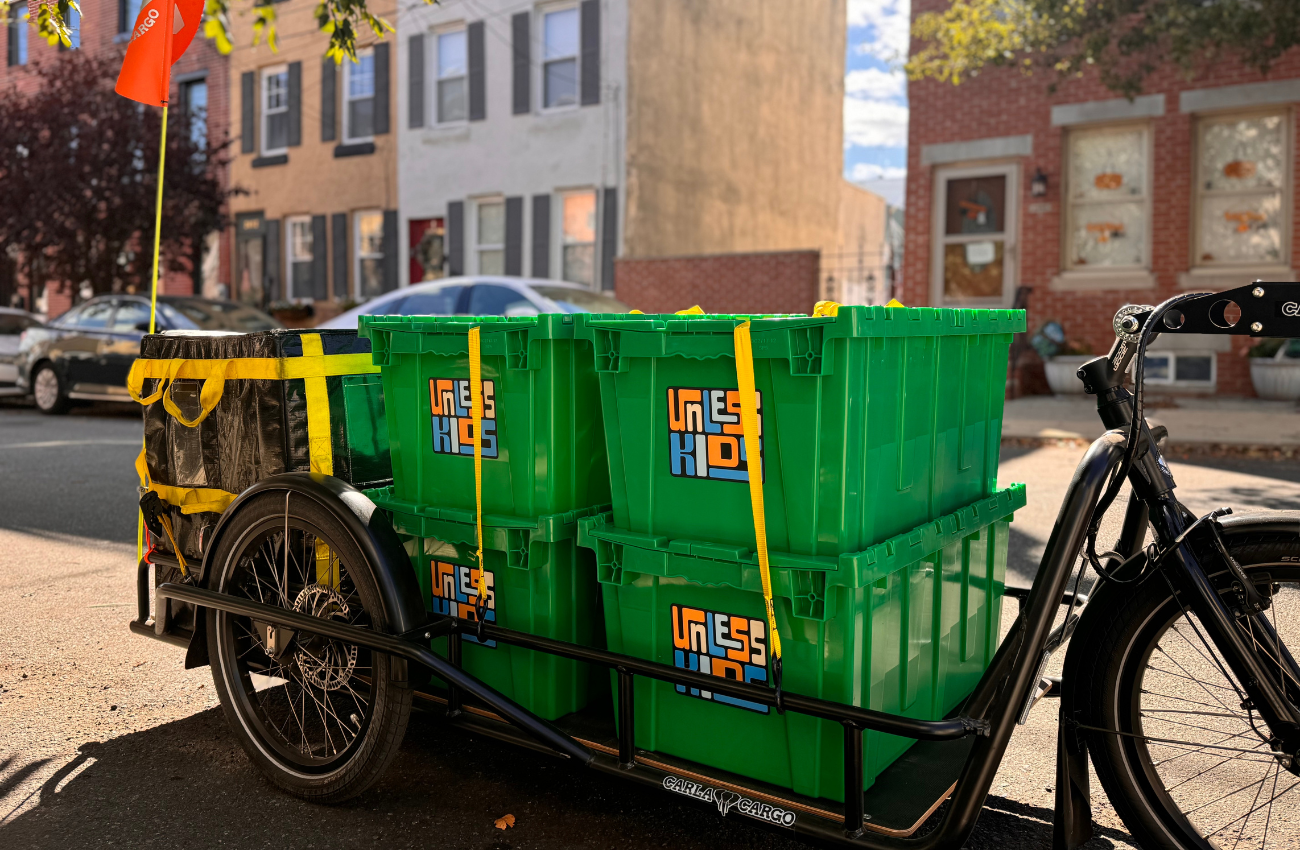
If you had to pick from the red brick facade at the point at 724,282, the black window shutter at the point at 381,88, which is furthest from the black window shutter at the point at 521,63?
the red brick facade at the point at 724,282

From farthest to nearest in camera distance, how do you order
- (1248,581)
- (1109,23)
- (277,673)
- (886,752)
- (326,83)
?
(326,83)
(1109,23)
(277,673)
(886,752)
(1248,581)

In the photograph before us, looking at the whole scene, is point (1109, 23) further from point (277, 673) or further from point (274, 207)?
point (274, 207)

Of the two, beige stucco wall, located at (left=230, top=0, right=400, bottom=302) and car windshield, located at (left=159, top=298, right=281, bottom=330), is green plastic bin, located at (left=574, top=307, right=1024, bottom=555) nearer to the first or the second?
car windshield, located at (left=159, top=298, right=281, bottom=330)

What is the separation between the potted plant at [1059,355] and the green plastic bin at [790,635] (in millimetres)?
12220

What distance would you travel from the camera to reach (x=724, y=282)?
17.9 m

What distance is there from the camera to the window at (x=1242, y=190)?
14055mm

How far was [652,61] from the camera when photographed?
19031 millimetres

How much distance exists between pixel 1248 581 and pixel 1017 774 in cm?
123

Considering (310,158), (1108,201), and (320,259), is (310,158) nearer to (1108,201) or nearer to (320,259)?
(320,259)

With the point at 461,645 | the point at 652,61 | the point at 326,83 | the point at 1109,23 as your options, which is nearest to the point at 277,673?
the point at 461,645

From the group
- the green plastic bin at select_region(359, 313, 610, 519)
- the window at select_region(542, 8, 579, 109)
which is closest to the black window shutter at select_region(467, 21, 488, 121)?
the window at select_region(542, 8, 579, 109)

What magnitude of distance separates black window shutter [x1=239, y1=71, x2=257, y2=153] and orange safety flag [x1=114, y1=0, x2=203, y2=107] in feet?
66.9

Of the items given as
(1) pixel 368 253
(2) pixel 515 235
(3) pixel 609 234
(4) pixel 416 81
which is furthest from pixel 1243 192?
(1) pixel 368 253

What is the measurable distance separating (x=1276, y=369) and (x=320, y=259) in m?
17.1
